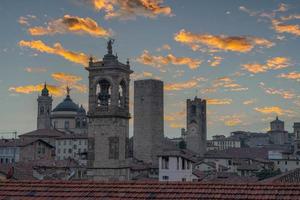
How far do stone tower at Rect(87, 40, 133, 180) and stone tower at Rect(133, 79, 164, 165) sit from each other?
68988 mm

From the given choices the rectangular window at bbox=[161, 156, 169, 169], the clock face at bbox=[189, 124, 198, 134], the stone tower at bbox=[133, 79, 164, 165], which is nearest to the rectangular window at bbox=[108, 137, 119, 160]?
the rectangular window at bbox=[161, 156, 169, 169]

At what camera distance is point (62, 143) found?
390 feet

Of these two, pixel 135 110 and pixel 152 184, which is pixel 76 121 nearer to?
pixel 135 110

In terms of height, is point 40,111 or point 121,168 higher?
point 40,111

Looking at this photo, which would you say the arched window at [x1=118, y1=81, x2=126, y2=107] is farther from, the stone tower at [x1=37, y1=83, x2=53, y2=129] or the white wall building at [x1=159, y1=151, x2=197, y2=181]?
the stone tower at [x1=37, y1=83, x2=53, y2=129]

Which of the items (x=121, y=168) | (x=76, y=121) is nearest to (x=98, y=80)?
Answer: (x=121, y=168)

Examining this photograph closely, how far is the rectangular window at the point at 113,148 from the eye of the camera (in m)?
44.6

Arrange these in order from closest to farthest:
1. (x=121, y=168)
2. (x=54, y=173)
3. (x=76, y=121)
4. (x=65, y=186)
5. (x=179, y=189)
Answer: (x=179, y=189) → (x=65, y=186) → (x=121, y=168) → (x=54, y=173) → (x=76, y=121)

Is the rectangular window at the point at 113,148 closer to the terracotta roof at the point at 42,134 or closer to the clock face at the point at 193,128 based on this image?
the terracotta roof at the point at 42,134

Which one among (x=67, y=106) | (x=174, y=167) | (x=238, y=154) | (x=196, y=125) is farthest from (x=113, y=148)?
(x=196, y=125)

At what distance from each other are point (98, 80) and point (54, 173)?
77.3 feet

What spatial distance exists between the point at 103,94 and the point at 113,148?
4.77 m

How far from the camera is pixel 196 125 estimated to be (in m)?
145

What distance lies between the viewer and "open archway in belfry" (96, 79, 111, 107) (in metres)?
45.6
